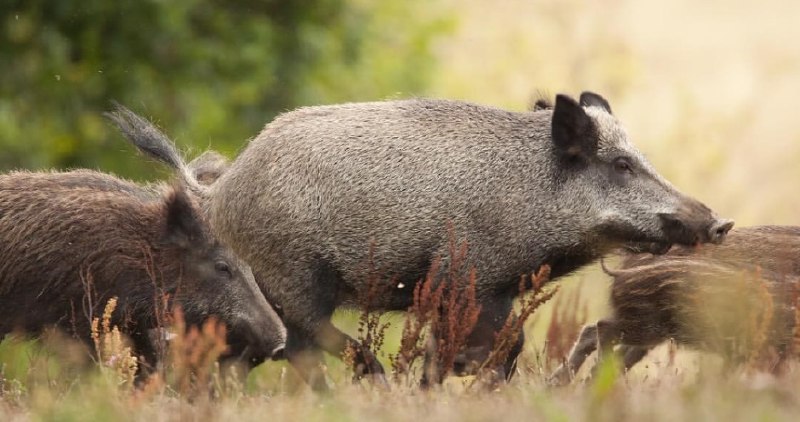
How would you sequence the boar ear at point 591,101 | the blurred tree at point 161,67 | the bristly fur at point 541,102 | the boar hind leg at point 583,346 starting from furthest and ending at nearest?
the blurred tree at point 161,67, the boar hind leg at point 583,346, the bristly fur at point 541,102, the boar ear at point 591,101

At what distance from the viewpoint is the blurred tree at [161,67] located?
1472 cm

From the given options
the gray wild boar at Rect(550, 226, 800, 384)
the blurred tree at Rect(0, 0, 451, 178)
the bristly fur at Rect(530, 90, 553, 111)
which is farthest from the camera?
the blurred tree at Rect(0, 0, 451, 178)

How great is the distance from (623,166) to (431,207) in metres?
1.08

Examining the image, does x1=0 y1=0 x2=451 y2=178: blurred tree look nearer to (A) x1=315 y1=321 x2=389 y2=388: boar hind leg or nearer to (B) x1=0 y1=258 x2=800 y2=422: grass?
(A) x1=315 y1=321 x2=389 y2=388: boar hind leg

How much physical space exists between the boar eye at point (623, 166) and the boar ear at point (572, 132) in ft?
0.45

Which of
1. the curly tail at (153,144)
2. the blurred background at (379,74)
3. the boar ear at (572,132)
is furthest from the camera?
the blurred background at (379,74)

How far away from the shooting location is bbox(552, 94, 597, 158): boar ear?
26.5 ft

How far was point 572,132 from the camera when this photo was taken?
8.13 m

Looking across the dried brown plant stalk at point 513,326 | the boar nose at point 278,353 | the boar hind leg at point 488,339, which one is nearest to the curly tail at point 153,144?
the boar nose at point 278,353

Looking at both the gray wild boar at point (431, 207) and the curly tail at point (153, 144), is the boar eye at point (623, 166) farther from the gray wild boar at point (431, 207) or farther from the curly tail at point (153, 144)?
the curly tail at point (153, 144)

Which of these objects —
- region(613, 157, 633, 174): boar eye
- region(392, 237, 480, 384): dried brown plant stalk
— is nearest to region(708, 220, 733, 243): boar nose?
region(613, 157, 633, 174): boar eye

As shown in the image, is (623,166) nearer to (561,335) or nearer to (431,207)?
(431,207)

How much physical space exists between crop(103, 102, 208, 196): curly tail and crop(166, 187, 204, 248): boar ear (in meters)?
0.14

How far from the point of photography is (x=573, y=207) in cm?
809
